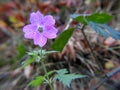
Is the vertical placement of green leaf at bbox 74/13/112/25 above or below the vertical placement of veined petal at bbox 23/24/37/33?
above

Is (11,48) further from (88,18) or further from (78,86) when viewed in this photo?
(88,18)

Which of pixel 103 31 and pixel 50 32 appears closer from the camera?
pixel 50 32

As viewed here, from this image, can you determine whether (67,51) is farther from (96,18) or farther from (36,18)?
(36,18)

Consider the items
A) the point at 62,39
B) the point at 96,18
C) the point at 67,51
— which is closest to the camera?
the point at 96,18

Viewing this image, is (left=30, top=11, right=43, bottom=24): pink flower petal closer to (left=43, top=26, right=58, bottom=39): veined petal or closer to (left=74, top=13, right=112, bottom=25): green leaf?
(left=43, top=26, right=58, bottom=39): veined petal

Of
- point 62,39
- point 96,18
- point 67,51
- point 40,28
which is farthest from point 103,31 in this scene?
point 67,51

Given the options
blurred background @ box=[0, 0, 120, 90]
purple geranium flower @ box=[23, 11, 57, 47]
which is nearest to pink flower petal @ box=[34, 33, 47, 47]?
purple geranium flower @ box=[23, 11, 57, 47]

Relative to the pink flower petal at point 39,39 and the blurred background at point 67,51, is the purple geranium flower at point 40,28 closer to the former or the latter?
the pink flower petal at point 39,39

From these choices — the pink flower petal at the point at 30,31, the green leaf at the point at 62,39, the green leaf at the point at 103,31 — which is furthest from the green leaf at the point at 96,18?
the pink flower petal at the point at 30,31
